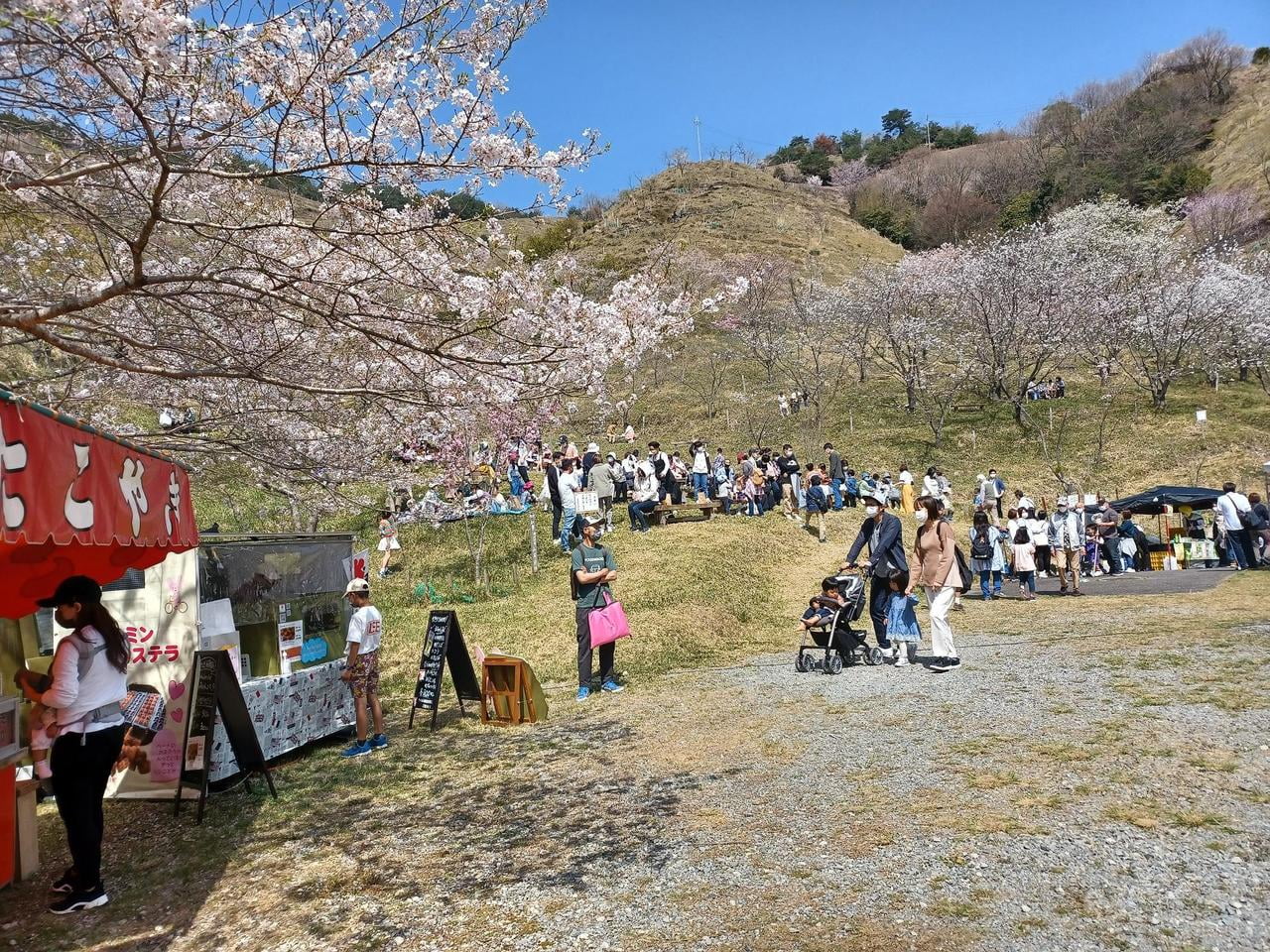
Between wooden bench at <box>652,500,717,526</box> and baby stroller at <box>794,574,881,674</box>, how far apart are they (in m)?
9.85

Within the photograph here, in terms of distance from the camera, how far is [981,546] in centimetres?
1427

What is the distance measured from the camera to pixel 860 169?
9000 cm

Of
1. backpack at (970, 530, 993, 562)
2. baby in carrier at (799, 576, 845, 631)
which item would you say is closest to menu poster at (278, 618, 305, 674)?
baby in carrier at (799, 576, 845, 631)

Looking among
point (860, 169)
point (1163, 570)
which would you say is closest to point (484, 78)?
point (1163, 570)

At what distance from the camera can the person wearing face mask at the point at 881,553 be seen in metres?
8.62

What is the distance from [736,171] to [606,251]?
22158 millimetres

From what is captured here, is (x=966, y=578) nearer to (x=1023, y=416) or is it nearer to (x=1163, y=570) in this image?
(x=1163, y=570)

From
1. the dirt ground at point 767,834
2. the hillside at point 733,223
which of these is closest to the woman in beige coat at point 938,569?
the dirt ground at point 767,834

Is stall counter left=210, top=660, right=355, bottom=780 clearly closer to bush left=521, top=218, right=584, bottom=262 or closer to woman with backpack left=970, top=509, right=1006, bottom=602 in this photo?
woman with backpack left=970, top=509, right=1006, bottom=602

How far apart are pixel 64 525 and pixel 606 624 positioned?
5729 mm

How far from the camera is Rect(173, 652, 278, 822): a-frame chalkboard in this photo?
596cm

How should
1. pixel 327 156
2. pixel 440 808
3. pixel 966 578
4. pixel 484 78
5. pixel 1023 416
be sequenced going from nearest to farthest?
pixel 327 156 → pixel 484 78 → pixel 440 808 → pixel 966 578 → pixel 1023 416

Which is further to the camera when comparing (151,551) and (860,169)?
(860,169)

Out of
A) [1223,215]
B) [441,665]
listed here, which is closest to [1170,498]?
[441,665]
